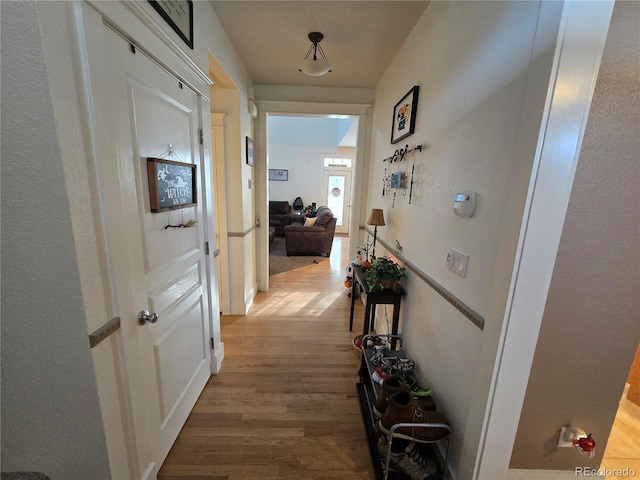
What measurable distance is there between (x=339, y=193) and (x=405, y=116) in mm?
6233

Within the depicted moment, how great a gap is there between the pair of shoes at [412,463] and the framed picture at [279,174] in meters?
7.34

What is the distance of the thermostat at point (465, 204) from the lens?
3.59ft

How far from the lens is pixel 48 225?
29.1 inches

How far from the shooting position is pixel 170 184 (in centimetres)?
125

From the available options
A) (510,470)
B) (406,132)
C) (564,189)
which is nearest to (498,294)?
(564,189)

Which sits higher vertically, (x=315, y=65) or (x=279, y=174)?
(x=315, y=65)

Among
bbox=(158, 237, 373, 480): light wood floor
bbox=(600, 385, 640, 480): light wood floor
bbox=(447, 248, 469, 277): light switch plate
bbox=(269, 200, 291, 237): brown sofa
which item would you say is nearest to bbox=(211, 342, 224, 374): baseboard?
bbox=(158, 237, 373, 480): light wood floor

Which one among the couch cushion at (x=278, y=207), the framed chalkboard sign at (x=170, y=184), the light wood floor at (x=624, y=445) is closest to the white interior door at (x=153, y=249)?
the framed chalkboard sign at (x=170, y=184)

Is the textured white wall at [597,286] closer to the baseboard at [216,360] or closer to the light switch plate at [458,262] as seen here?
the light switch plate at [458,262]

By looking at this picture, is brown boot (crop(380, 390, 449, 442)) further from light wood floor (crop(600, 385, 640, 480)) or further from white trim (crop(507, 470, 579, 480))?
light wood floor (crop(600, 385, 640, 480))

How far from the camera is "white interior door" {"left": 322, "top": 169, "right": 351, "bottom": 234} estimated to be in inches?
311

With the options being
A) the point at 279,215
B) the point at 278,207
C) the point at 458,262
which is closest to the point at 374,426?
the point at 458,262

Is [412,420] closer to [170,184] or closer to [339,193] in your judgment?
[170,184]

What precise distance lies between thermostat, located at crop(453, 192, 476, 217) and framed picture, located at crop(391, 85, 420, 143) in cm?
84
